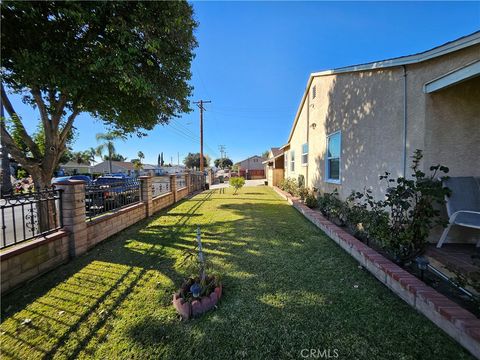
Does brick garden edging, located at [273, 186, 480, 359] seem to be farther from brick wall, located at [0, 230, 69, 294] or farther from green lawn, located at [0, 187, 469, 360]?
brick wall, located at [0, 230, 69, 294]

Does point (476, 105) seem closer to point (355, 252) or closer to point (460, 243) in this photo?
point (460, 243)

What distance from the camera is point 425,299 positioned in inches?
91.4

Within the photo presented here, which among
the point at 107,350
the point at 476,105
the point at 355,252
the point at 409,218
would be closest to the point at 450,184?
the point at 409,218

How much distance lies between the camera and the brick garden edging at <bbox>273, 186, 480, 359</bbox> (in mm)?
1897

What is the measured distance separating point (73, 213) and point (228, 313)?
368 cm

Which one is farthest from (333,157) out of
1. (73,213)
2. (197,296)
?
(73,213)

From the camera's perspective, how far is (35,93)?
511 cm

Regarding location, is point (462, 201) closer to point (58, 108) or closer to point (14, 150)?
point (58, 108)

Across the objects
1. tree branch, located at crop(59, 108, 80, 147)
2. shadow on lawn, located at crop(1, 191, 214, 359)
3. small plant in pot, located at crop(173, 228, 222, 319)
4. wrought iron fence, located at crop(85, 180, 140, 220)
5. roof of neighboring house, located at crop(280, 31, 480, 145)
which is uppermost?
roof of neighboring house, located at crop(280, 31, 480, 145)

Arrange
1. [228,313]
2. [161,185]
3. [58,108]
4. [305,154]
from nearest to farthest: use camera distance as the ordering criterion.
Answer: [228,313]
[58,108]
[161,185]
[305,154]

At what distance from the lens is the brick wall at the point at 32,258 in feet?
10.1

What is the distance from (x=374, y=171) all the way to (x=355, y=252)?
6.74 feet

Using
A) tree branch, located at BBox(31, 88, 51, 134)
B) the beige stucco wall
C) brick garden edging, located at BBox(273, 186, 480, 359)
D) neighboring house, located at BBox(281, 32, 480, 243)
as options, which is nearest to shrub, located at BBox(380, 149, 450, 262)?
brick garden edging, located at BBox(273, 186, 480, 359)
